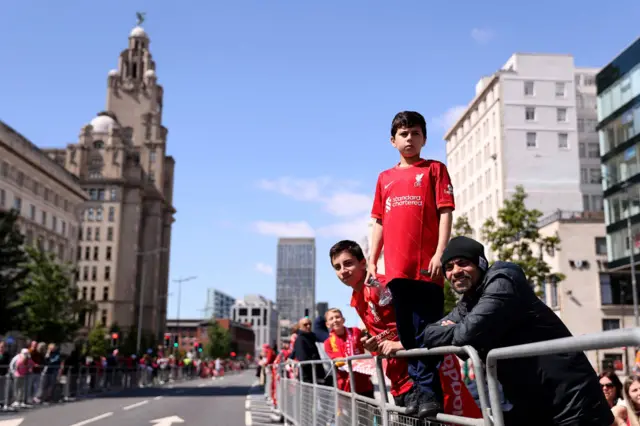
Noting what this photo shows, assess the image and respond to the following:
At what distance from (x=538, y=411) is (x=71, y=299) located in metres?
49.8

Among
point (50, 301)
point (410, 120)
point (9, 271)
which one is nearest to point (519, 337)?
point (410, 120)

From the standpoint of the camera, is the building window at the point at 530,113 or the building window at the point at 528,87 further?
the building window at the point at 528,87

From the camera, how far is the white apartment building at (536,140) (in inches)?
2793

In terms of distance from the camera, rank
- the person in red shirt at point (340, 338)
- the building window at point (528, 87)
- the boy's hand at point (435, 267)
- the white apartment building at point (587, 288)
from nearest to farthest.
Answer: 1. the boy's hand at point (435, 267)
2. the person in red shirt at point (340, 338)
3. the white apartment building at point (587, 288)
4. the building window at point (528, 87)

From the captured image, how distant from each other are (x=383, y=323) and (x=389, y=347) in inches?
28.8

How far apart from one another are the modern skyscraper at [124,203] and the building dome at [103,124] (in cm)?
18

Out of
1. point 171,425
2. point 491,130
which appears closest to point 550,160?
point 491,130

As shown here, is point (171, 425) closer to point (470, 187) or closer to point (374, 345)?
point (374, 345)

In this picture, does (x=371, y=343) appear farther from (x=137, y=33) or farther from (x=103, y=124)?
(x=137, y=33)

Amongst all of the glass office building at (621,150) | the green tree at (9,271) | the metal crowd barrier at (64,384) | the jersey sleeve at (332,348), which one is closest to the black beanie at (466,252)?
the jersey sleeve at (332,348)

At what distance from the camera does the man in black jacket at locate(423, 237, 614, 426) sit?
291cm

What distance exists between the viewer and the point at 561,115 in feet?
243

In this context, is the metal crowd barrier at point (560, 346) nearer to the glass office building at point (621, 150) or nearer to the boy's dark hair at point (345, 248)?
the boy's dark hair at point (345, 248)

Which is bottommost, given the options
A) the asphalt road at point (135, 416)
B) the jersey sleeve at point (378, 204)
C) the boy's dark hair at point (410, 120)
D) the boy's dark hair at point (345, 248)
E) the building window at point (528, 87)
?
the asphalt road at point (135, 416)
